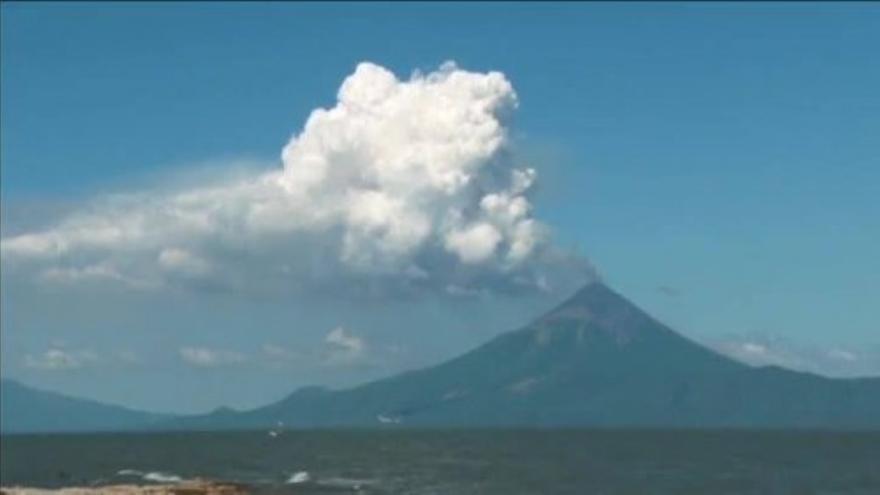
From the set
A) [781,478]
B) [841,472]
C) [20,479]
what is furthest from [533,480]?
[20,479]

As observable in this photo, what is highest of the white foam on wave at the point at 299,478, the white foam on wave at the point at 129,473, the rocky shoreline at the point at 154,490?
the white foam on wave at the point at 129,473

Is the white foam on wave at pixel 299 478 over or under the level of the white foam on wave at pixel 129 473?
under

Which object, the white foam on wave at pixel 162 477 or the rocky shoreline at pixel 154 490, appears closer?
the rocky shoreline at pixel 154 490

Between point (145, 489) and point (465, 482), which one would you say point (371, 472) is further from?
point (145, 489)

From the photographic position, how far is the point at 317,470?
194250 mm

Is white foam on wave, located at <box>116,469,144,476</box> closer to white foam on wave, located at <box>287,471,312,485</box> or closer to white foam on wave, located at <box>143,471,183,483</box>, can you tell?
white foam on wave, located at <box>143,471,183,483</box>

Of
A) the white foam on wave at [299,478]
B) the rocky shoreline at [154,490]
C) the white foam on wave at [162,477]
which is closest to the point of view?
the rocky shoreline at [154,490]

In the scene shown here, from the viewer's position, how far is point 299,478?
17350 cm

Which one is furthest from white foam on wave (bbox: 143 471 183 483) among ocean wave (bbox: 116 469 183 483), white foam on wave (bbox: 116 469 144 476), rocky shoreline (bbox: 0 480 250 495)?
rocky shoreline (bbox: 0 480 250 495)

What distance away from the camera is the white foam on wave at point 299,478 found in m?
167

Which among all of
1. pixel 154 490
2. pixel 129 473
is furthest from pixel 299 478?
pixel 154 490

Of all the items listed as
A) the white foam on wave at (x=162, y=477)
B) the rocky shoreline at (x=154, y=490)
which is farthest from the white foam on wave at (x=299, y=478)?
the rocky shoreline at (x=154, y=490)

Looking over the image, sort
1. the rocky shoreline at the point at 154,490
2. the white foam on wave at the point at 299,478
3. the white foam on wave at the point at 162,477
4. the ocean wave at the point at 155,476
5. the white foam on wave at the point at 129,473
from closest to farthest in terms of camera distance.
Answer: the rocky shoreline at the point at 154,490 → the white foam on wave at the point at 162,477 → the white foam on wave at the point at 299,478 → the ocean wave at the point at 155,476 → the white foam on wave at the point at 129,473

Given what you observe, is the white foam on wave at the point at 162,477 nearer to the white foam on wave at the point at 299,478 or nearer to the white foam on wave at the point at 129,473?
the white foam on wave at the point at 129,473
